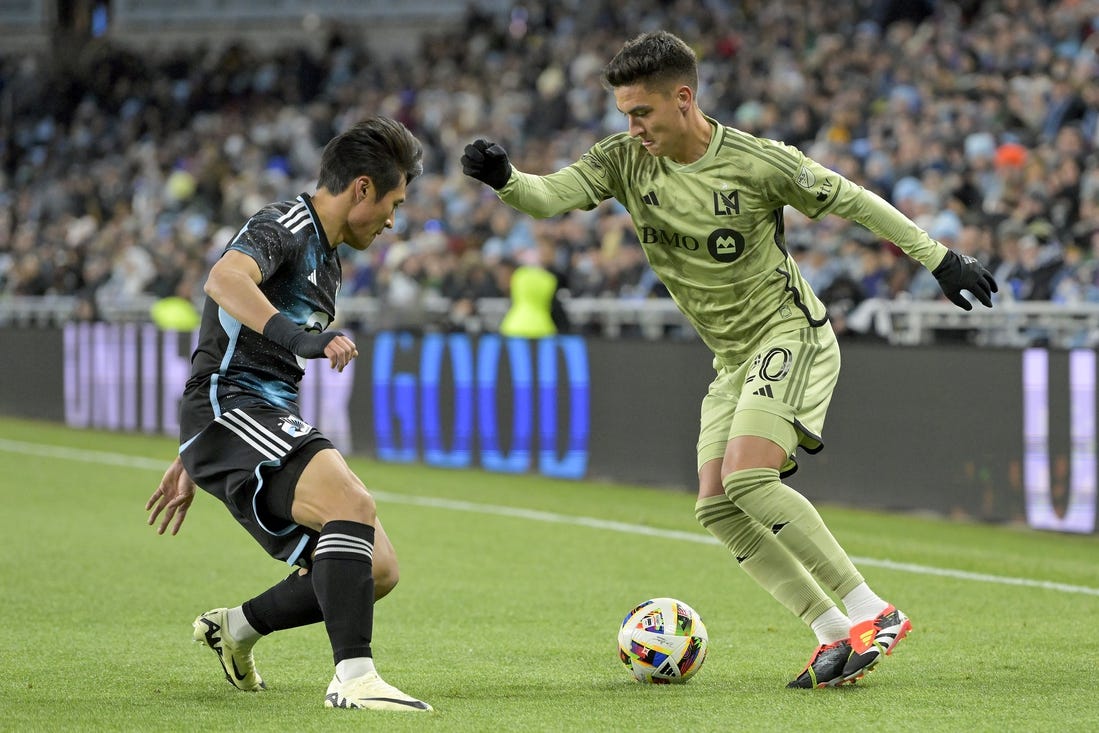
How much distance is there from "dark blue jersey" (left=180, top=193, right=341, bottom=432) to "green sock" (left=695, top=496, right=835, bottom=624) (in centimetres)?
163

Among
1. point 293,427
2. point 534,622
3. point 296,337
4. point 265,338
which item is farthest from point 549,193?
point 534,622

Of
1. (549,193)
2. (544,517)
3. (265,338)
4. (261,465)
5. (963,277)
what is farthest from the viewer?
(544,517)

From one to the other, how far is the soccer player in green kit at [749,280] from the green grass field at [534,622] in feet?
1.21

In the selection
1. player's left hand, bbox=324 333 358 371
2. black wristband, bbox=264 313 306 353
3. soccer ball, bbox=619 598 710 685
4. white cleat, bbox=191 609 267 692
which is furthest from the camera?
soccer ball, bbox=619 598 710 685

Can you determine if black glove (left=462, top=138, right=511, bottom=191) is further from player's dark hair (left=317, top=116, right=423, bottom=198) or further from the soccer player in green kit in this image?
→ player's dark hair (left=317, top=116, right=423, bottom=198)

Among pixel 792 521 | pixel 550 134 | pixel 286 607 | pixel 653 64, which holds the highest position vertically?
pixel 550 134

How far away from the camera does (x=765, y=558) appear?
593cm

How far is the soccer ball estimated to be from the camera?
5.77 metres

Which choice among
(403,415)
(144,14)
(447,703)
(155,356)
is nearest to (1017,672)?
(447,703)

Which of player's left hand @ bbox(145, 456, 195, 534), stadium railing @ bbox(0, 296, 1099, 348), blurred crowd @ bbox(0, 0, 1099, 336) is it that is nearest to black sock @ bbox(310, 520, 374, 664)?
player's left hand @ bbox(145, 456, 195, 534)

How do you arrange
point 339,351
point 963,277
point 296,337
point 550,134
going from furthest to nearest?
point 550,134
point 963,277
point 296,337
point 339,351

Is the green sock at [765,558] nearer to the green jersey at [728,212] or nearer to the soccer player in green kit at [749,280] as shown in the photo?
the soccer player in green kit at [749,280]

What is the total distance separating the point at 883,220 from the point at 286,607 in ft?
8.07

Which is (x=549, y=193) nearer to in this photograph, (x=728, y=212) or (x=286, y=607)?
(x=728, y=212)
